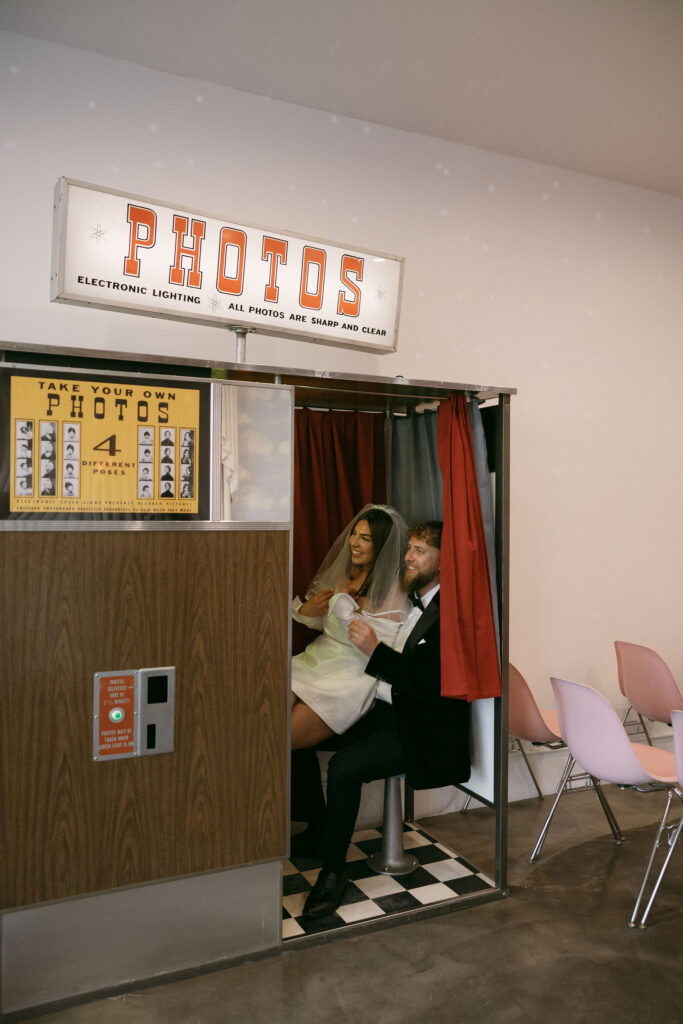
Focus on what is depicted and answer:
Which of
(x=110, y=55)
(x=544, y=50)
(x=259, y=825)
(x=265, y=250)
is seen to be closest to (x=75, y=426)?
(x=265, y=250)

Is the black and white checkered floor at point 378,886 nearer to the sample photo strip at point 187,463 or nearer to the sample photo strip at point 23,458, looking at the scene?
the sample photo strip at point 187,463

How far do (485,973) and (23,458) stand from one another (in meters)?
2.37

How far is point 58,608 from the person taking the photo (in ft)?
7.84

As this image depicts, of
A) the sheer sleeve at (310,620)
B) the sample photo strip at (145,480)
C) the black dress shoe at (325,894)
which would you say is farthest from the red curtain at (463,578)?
the sample photo strip at (145,480)

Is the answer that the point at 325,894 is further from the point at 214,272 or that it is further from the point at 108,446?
the point at 214,272

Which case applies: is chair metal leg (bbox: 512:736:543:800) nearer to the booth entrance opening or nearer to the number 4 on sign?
the booth entrance opening

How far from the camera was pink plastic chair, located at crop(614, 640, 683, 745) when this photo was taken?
4098mm

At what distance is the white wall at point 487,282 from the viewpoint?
3238 millimetres

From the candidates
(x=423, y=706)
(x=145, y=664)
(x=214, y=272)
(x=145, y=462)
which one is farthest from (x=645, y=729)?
(x=214, y=272)

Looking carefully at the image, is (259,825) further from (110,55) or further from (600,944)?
(110,55)

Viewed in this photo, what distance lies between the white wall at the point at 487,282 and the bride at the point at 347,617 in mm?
952

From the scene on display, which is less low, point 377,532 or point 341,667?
point 377,532

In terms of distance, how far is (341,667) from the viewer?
336cm

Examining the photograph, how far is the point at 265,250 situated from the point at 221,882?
7.58 feet
